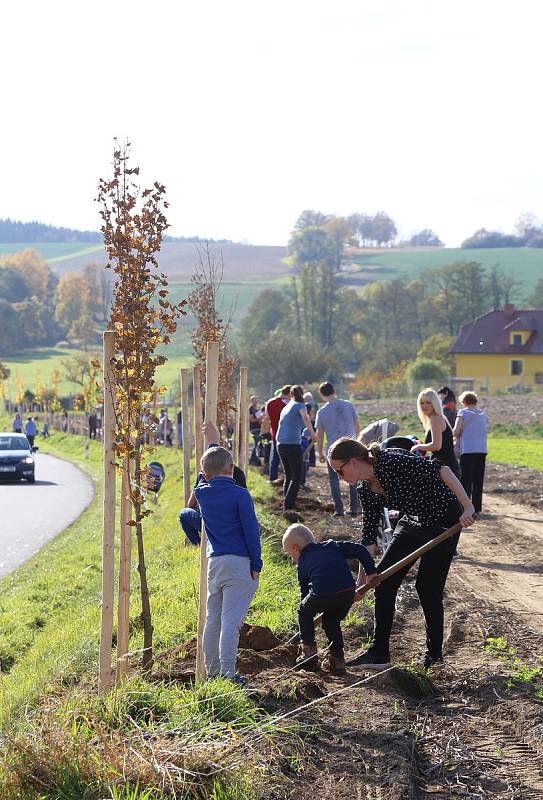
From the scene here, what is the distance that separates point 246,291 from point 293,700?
12028cm

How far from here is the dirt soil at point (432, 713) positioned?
538 centimetres

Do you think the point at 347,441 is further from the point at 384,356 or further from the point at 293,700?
the point at 384,356

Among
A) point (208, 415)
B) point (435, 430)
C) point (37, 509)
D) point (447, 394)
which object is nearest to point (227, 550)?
point (208, 415)

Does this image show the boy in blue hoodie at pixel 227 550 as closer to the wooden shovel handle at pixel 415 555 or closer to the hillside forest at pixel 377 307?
the wooden shovel handle at pixel 415 555

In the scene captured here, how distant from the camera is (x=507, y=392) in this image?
215 feet

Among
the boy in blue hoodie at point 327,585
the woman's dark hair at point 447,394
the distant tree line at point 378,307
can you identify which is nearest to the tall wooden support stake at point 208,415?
the boy in blue hoodie at point 327,585

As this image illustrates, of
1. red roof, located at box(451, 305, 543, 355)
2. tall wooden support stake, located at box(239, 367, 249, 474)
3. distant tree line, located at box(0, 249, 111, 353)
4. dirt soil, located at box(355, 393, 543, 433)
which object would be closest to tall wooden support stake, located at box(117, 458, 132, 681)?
tall wooden support stake, located at box(239, 367, 249, 474)

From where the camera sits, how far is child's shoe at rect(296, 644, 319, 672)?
24.6 feet

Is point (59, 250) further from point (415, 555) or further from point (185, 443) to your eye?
point (415, 555)

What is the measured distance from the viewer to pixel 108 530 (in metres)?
6.96

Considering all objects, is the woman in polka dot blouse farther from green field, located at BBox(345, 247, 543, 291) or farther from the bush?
green field, located at BBox(345, 247, 543, 291)

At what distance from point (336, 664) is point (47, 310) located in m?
131

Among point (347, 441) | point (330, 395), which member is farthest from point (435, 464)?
point (330, 395)

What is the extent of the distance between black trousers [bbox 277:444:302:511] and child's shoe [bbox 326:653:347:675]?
8.51 meters
